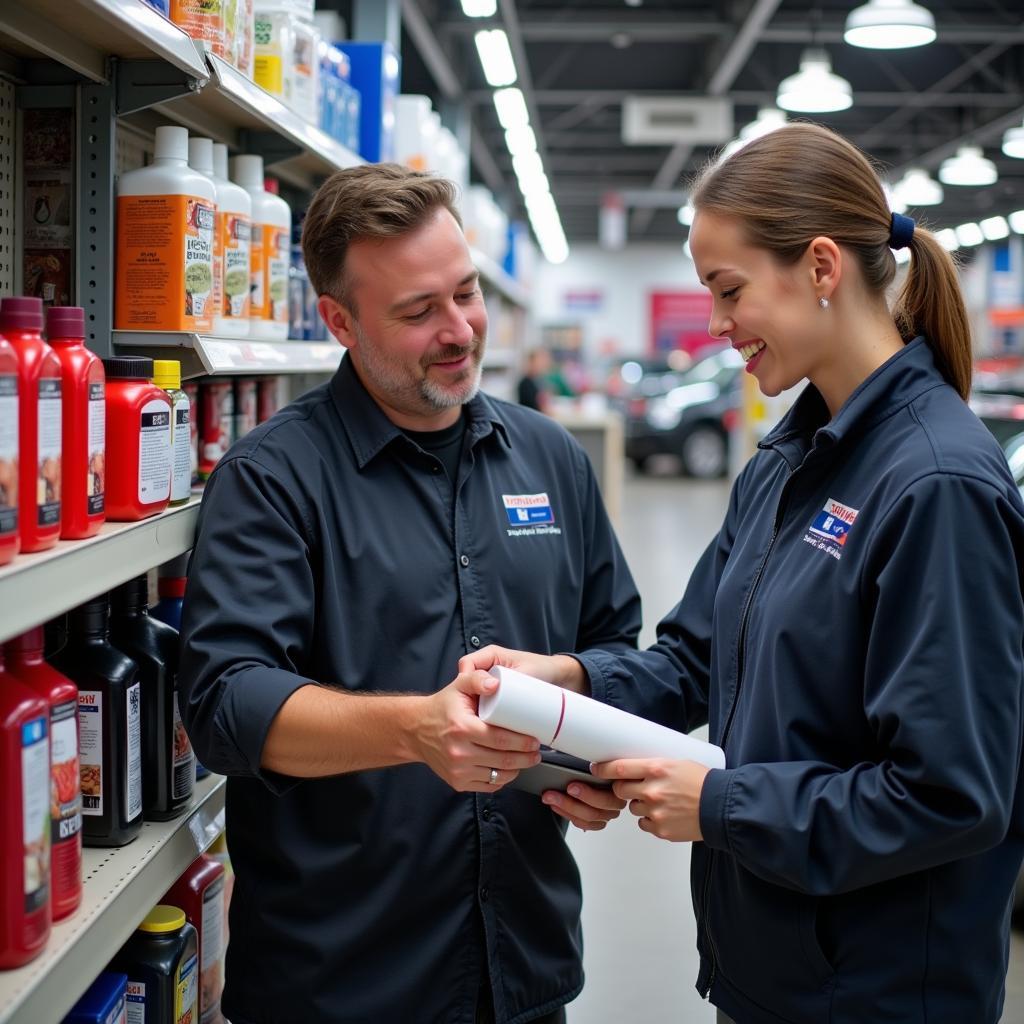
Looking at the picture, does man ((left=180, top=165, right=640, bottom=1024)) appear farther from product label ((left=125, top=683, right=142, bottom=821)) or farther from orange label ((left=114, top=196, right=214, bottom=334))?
orange label ((left=114, top=196, right=214, bottom=334))

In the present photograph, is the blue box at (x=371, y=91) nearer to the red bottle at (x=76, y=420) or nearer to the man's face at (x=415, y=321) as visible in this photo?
the man's face at (x=415, y=321)

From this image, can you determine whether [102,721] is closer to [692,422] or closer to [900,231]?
[900,231]

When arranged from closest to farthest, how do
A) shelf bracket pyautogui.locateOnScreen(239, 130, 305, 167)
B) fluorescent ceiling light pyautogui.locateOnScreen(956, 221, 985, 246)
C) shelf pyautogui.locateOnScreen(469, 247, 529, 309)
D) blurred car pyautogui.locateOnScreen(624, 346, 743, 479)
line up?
shelf bracket pyautogui.locateOnScreen(239, 130, 305, 167) → shelf pyautogui.locateOnScreen(469, 247, 529, 309) → blurred car pyautogui.locateOnScreen(624, 346, 743, 479) → fluorescent ceiling light pyautogui.locateOnScreen(956, 221, 985, 246)

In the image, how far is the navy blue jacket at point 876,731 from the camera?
1.32 metres

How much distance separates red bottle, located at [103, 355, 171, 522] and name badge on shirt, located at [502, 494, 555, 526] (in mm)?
569

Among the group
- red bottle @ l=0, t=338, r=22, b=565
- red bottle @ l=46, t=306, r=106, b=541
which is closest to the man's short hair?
red bottle @ l=46, t=306, r=106, b=541

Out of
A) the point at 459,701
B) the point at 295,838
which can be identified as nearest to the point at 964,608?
the point at 459,701

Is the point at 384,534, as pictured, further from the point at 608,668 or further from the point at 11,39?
the point at 11,39

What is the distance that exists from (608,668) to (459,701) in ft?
1.28

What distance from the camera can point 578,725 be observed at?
1563mm

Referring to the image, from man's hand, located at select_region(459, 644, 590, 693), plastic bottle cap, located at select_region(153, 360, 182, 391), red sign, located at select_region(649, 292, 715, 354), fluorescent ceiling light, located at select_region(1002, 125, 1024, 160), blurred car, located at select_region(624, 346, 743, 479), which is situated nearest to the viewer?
man's hand, located at select_region(459, 644, 590, 693)

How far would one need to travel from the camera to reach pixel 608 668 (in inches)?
73.8

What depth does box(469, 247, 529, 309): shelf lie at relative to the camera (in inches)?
241

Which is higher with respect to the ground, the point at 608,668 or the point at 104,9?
the point at 104,9
